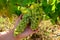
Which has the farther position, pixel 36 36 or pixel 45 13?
pixel 36 36

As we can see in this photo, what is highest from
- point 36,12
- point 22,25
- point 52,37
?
A: point 36,12

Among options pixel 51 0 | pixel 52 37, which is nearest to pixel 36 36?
pixel 52 37

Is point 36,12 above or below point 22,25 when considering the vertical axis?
above

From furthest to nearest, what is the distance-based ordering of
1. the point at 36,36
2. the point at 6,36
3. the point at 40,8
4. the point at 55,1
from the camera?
the point at 36,36
the point at 6,36
the point at 40,8
the point at 55,1

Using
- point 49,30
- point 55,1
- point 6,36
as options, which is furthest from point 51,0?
point 49,30

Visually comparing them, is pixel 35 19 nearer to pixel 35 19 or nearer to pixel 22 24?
pixel 35 19

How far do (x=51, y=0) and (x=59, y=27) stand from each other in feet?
4.64

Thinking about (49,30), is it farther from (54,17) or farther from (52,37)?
(54,17)

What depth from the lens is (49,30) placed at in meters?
2.25

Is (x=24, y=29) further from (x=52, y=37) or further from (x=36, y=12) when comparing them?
(x=52, y=37)

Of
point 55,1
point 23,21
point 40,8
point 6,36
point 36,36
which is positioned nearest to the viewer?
point 55,1

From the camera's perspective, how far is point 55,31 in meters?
2.24

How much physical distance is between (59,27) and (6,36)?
101 centimetres

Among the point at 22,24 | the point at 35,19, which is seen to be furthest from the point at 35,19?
the point at 22,24
